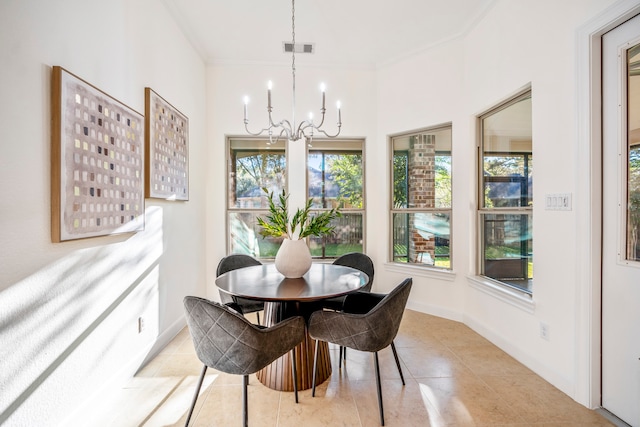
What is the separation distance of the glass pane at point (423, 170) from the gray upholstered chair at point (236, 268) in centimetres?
197

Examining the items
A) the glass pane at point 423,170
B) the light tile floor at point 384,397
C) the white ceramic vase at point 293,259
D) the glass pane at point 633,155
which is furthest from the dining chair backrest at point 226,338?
the glass pane at point 423,170

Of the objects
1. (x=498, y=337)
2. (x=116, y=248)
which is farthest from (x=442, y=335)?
(x=116, y=248)

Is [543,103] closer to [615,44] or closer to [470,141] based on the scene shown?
[615,44]

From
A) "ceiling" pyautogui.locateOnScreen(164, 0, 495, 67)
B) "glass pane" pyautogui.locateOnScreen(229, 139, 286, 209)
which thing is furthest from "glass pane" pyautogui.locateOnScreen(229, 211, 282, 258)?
"ceiling" pyautogui.locateOnScreen(164, 0, 495, 67)

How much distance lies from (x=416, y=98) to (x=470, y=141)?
0.84m

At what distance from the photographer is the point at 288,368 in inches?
78.5

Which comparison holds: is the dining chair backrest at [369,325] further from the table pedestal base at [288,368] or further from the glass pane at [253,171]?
the glass pane at [253,171]

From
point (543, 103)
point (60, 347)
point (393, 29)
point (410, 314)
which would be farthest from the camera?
point (410, 314)

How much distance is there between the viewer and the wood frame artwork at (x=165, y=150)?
2.33 meters

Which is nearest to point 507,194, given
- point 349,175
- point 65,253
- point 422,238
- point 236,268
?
point 422,238

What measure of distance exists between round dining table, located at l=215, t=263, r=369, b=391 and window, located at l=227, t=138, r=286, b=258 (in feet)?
5.44

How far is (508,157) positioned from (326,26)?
215 cm

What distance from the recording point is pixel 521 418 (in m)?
1.71

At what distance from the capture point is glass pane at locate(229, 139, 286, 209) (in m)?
3.85
